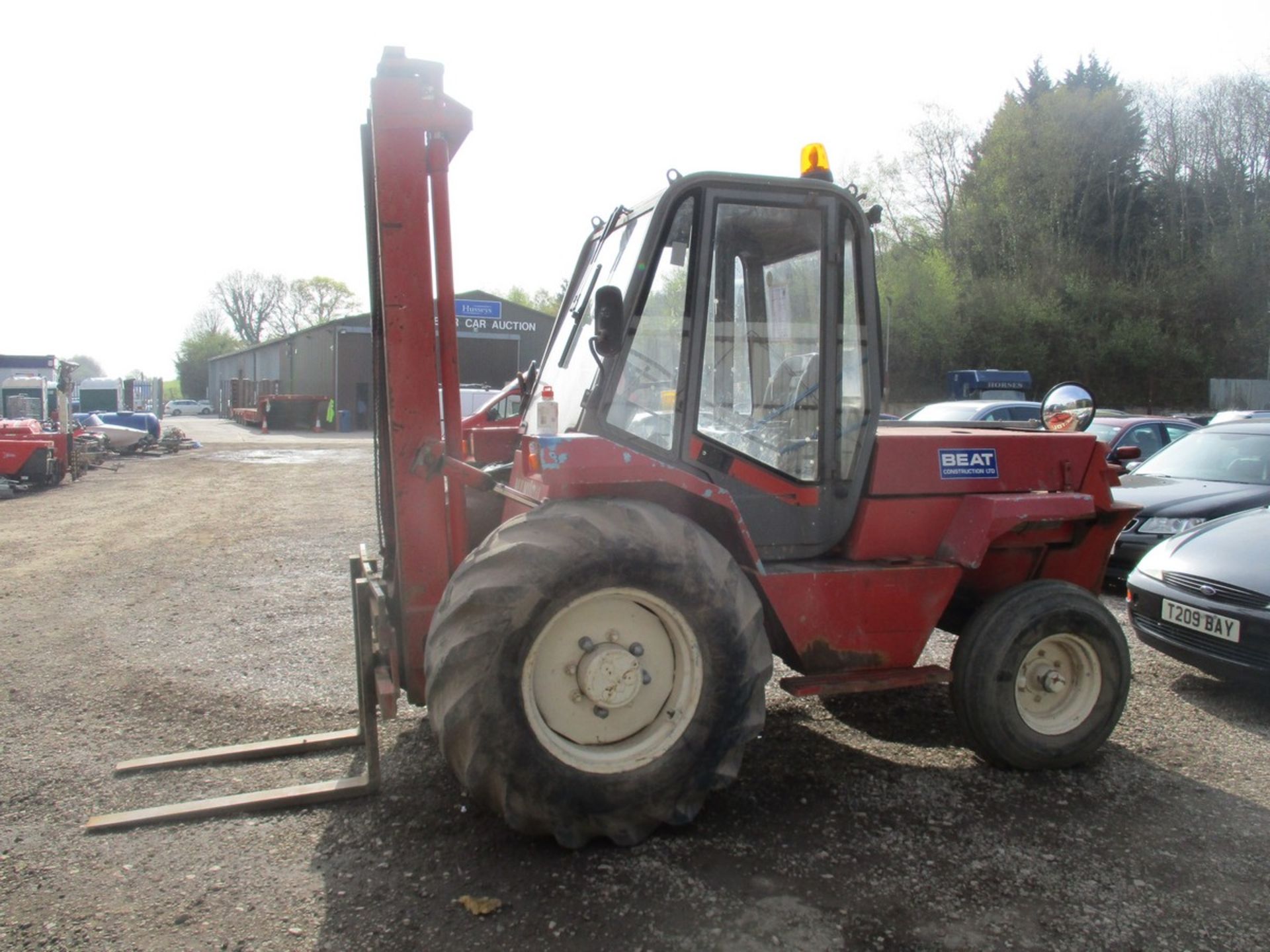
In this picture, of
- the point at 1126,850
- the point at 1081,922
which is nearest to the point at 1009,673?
the point at 1126,850

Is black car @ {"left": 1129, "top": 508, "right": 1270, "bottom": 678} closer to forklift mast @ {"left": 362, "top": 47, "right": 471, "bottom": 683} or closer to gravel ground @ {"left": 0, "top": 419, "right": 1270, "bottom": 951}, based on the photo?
gravel ground @ {"left": 0, "top": 419, "right": 1270, "bottom": 951}

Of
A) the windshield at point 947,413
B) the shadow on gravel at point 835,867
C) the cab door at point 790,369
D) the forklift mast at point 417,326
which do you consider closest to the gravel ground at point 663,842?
the shadow on gravel at point 835,867

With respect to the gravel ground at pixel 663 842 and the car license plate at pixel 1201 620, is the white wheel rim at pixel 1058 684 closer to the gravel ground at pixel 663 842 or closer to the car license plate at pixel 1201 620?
the gravel ground at pixel 663 842

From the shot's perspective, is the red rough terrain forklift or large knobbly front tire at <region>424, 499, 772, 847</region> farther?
the red rough terrain forklift

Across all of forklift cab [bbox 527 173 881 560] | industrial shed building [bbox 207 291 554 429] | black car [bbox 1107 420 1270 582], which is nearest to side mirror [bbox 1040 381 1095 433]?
forklift cab [bbox 527 173 881 560]

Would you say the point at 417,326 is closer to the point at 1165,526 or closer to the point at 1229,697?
the point at 1229,697

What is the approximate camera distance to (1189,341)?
40188 mm

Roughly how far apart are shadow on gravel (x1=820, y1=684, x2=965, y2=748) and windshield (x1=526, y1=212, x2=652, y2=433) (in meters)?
2.28

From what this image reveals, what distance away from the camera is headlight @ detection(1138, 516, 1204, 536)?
26.5ft

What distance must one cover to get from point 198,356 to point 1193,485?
292 ft

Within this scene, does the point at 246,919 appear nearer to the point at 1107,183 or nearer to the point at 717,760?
the point at 717,760

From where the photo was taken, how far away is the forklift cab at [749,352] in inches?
154

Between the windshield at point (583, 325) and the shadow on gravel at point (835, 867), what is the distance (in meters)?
1.67

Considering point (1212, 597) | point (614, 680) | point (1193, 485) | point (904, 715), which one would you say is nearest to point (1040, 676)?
point (904, 715)
